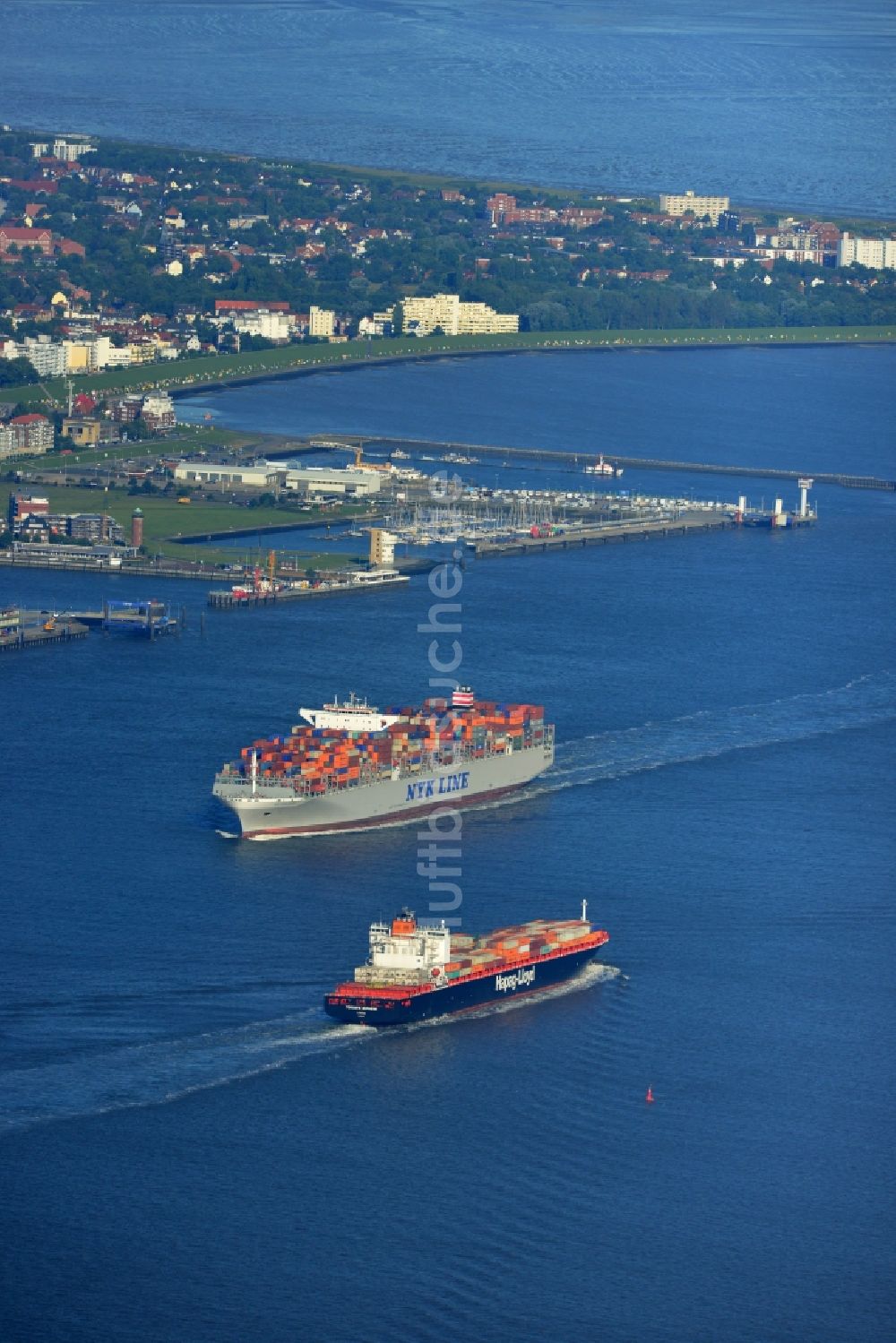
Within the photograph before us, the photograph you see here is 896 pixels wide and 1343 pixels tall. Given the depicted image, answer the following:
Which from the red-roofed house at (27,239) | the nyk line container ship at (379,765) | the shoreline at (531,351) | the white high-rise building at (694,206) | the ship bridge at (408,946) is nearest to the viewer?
the ship bridge at (408,946)

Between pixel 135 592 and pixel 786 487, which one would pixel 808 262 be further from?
pixel 135 592

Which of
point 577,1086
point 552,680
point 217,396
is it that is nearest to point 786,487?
point 217,396

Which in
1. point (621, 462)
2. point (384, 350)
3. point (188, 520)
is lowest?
point (188, 520)

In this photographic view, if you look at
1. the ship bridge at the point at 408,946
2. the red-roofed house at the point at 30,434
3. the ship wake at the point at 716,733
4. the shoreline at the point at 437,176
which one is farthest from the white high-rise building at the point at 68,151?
the ship bridge at the point at 408,946

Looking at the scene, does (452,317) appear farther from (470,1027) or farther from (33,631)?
(470,1027)

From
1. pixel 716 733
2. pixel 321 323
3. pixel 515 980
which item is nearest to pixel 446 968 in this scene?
pixel 515 980

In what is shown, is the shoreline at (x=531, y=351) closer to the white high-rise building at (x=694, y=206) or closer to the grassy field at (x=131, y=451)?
the grassy field at (x=131, y=451)

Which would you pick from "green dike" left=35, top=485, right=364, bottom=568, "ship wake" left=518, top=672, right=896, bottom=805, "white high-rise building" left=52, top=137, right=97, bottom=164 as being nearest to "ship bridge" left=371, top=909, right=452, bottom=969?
"ship wake" left=518, top=672, right=896, bottom=805
